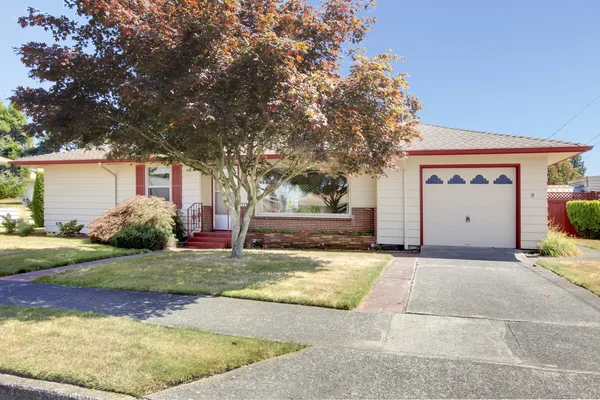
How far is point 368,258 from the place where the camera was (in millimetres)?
9727

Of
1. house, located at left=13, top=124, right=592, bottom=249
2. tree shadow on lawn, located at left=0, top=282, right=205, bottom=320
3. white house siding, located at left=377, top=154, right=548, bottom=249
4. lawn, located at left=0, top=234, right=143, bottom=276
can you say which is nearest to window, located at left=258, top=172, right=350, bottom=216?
house, located at left=13, top=124, right=592, bottom=249

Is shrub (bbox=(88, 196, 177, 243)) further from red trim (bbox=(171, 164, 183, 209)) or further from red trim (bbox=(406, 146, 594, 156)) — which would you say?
red trim (bbox=(406, 146, 594, 156))

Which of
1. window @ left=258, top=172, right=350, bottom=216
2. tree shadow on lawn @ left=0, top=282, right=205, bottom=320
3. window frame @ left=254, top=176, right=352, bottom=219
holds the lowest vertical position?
tree shadow on lawn @ left=0, top=282, right=205, bottom=320

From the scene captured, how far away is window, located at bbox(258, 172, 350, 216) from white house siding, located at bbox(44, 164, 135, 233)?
5644 millimetres

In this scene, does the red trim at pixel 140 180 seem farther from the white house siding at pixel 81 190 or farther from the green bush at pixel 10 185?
the green bush at pixel 10 185

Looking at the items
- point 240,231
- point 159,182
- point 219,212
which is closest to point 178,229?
point 219,212

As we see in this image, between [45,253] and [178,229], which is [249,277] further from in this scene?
[178,229]

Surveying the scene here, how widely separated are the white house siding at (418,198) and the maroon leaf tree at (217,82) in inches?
125

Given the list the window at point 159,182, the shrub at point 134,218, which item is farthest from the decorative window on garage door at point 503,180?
the window at point 159,182

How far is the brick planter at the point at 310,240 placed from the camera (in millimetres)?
12031

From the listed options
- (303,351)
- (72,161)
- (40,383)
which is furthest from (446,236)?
(72,161)

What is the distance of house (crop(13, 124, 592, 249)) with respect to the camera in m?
10.8

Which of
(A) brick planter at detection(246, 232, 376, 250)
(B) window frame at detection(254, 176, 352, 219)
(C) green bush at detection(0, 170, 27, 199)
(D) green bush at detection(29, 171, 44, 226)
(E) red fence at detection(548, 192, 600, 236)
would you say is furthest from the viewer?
Result: (C) green bush at detection(0, 170, 27, 199)

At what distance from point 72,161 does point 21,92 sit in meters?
8.07
